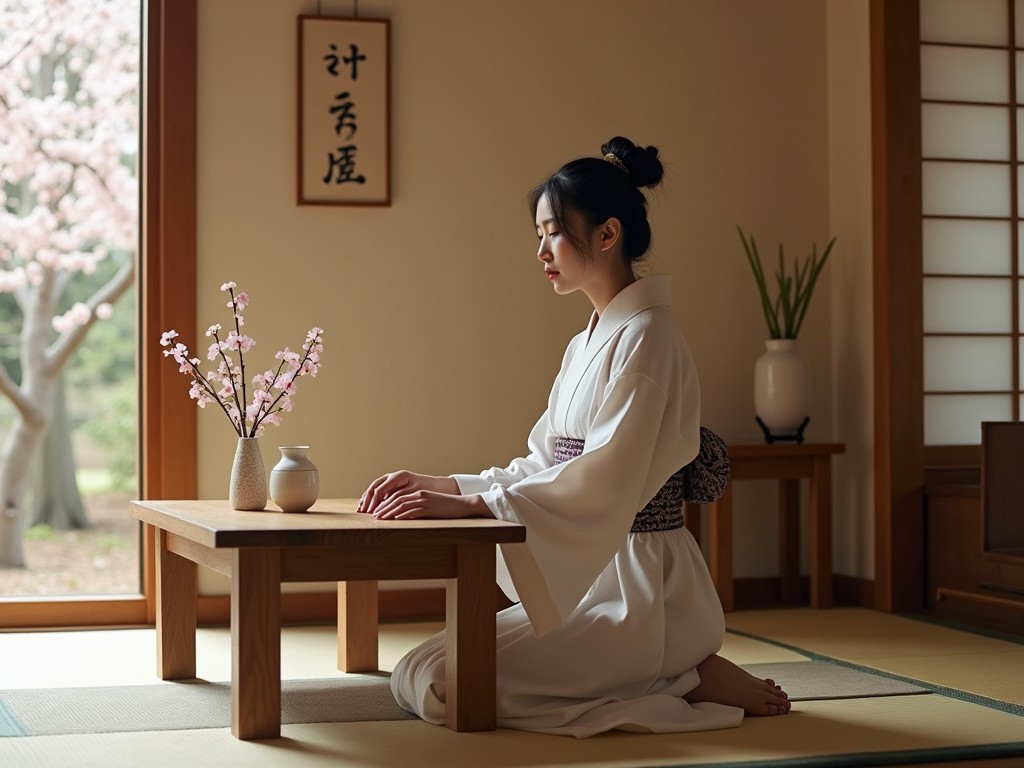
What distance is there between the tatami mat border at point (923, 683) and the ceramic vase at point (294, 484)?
1.58 metres

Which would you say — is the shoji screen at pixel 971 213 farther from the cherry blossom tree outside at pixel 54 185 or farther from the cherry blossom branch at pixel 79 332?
the cherry blossom branch at pixel 79 332

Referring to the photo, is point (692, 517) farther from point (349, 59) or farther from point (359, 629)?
point (349, 59)

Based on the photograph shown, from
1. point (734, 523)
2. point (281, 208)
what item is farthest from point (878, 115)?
point (281, 208)

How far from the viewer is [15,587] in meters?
6.68

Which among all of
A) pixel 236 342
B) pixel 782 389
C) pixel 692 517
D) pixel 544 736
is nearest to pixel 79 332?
pixel 692 517

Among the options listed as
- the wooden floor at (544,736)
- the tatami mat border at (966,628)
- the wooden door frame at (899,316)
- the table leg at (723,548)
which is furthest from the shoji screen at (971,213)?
the wooden floor at (544,736)

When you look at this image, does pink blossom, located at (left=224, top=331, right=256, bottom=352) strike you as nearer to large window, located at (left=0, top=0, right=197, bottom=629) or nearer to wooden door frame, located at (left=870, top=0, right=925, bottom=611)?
large window, located at (left=0, top=0, right=197, bottom=629)

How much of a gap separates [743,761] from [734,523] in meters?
2.64

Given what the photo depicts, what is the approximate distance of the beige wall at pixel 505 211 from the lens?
183 inches

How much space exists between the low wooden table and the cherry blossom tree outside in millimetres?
3925

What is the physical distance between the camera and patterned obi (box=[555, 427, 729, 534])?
10.3 feet

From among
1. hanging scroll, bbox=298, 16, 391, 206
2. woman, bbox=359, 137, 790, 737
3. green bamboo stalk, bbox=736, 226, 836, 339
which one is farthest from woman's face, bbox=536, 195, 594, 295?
green bamboo stalk, bbox=736, 226, 836, 339

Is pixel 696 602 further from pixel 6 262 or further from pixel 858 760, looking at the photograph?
pixel 6 262

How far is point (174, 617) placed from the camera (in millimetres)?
3482
